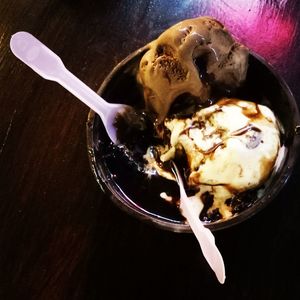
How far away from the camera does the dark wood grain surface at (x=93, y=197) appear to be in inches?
46.7

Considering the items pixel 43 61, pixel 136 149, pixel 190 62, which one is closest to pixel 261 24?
pixel 190 62

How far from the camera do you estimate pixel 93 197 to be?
4.24 ft

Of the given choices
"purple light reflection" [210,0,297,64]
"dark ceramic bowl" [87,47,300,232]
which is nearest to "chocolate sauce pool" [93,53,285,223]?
"dark ceramic bowl" [87,47,300,232]

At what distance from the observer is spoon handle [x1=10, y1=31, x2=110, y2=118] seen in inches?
46.9

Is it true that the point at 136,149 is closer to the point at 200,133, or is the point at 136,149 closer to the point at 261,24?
the point at 200,133

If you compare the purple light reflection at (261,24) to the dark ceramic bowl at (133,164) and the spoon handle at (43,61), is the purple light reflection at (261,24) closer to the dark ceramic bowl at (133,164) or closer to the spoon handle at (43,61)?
the dark ceramic bowl at (133,164)

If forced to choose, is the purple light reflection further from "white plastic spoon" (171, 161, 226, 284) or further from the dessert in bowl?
"white plastic spoon" (171, 161, 226, 284)

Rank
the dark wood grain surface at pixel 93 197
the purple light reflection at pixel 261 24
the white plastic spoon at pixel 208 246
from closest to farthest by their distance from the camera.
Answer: the white plastic spoon at pixel 208 246 → the dark wood grain surface at pixel 93 197 → the purple light reflection at pixel 261 24

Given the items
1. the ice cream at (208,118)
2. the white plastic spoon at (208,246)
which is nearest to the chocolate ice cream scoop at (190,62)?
the ice cream at (208,118)

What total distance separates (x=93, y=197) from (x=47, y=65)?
319 millimetres

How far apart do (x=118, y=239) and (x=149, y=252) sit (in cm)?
8

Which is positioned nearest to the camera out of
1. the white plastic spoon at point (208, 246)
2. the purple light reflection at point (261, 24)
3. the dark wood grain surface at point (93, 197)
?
the white plastic spoon at point (208, 246)

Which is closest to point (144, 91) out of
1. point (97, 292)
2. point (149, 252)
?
point (149, 252)

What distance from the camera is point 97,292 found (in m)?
1.23
